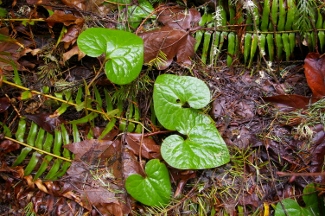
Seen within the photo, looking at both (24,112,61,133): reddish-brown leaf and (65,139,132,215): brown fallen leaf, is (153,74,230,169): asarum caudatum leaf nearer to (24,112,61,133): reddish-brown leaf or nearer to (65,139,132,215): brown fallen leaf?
(65,139,132,215): brown fallen leaf

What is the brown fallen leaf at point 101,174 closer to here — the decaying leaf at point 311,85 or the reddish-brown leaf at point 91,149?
the reddish-brown leaf at point 91,149

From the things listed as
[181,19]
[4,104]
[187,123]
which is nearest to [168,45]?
[181,19]

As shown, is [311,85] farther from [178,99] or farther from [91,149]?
[91,149]

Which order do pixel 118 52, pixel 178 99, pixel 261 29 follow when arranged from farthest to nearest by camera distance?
pixel 261 29 → pixel 178 99 → pixel 118 52

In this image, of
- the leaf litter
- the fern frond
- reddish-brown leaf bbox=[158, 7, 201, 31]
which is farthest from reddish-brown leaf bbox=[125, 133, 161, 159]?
the fern frond

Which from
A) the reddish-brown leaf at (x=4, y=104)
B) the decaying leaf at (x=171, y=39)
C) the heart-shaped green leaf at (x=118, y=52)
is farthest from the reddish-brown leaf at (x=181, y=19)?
the reddish-brown leaf at (x=4, y=104)

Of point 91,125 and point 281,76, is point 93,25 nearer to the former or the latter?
point 91,125

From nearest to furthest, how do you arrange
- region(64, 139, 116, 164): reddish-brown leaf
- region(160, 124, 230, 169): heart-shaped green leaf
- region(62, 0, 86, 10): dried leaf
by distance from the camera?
1. region(160, 124, 230, 169): heart-shaped green leaf
2. region(64, 139, 116, 164): reddish-brown leaf
3. region(62, 0, 86, 10): dried leaf
